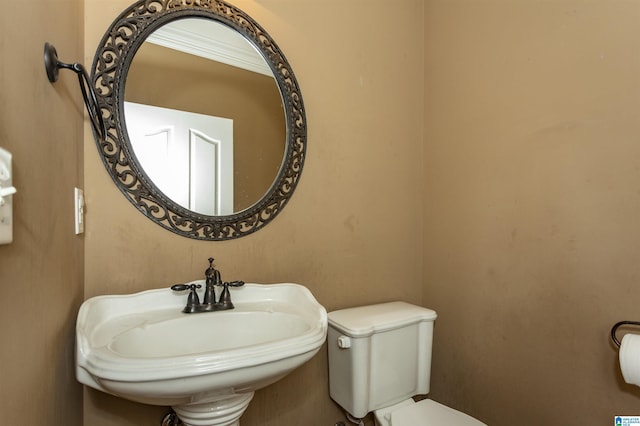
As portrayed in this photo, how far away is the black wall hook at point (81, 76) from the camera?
68 centimetres

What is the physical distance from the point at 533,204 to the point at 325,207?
797mm

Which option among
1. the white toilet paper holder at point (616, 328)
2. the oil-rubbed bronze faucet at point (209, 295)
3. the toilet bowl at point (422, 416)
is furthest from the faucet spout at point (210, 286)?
the white toilet paper holder at point (616, 328)

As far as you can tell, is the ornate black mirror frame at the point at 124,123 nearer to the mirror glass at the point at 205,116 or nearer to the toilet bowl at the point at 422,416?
the mirror glass at the point at 205,116

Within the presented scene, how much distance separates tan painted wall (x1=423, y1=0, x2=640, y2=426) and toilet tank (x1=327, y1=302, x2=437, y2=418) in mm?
265

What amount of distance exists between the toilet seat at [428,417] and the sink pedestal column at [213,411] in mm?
611

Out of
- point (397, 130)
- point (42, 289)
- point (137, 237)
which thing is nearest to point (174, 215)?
point (137, 237)

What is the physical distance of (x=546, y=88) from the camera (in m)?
1.16

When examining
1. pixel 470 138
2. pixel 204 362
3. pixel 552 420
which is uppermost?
pixel 470 138

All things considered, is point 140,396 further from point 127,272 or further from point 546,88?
point 546,88

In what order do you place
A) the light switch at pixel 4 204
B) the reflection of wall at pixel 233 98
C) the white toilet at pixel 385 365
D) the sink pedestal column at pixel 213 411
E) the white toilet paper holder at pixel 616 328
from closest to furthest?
the light switch at pixel 4 204, the sink pedestal column at pixel 213 411, the white toilet paper holder at pixel 616 328, the reflection of wall at pixel 233 98, the white toilet at pixel 385 365

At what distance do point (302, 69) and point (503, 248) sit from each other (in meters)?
1.11

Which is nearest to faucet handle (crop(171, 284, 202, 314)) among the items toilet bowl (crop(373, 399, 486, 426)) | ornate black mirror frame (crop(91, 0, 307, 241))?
ornate black mirror frame (crop(91, 0, 307, 241))

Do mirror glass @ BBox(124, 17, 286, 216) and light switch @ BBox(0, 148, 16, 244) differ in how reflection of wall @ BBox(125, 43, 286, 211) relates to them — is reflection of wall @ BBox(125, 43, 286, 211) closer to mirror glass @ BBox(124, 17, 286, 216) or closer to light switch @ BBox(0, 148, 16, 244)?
mirror glass @ BBox(124, 17, 286, 216)

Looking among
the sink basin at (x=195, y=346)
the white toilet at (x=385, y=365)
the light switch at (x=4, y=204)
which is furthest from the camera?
the white toilet at (x=385, y=365)
